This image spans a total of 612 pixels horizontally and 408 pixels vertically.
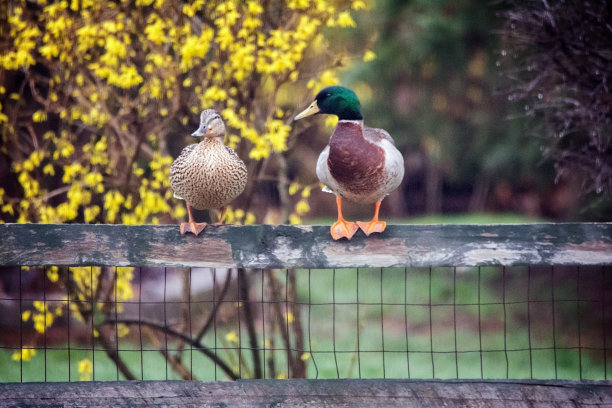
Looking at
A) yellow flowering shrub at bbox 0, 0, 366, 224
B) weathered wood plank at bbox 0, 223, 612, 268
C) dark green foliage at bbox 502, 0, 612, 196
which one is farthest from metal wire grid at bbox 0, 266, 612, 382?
weathered wood plank at bbox 0, 223, 612, 268

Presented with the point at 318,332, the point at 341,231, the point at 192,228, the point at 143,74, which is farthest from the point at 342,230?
the point at 318,332

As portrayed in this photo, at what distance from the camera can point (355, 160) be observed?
296 cm

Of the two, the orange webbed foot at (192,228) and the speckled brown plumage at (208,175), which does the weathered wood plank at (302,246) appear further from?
the speckled brown plumage at (208,175)

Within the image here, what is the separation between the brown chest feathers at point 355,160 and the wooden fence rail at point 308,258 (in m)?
0.33

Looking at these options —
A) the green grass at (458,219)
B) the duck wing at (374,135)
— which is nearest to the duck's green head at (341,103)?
Answer: the duck wing at (374,135)

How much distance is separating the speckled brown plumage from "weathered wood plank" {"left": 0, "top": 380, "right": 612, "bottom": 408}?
883 millimetres

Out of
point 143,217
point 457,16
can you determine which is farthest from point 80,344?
point 457,16

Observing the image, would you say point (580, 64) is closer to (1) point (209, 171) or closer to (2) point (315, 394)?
(1) point (209, 171)

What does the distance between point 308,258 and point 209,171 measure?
27.4 inches

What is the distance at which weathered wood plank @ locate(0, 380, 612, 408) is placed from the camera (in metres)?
2.60

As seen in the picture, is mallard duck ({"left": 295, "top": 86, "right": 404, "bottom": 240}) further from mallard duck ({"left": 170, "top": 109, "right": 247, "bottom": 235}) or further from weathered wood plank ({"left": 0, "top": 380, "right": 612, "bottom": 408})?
weathered wood plank ({"left": 0, "top": 380, "right": 612, "bottom": 408})

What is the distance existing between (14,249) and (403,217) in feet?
45.9

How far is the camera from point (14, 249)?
2719 mm

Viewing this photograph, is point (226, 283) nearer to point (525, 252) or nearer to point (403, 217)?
point (525, 252)
